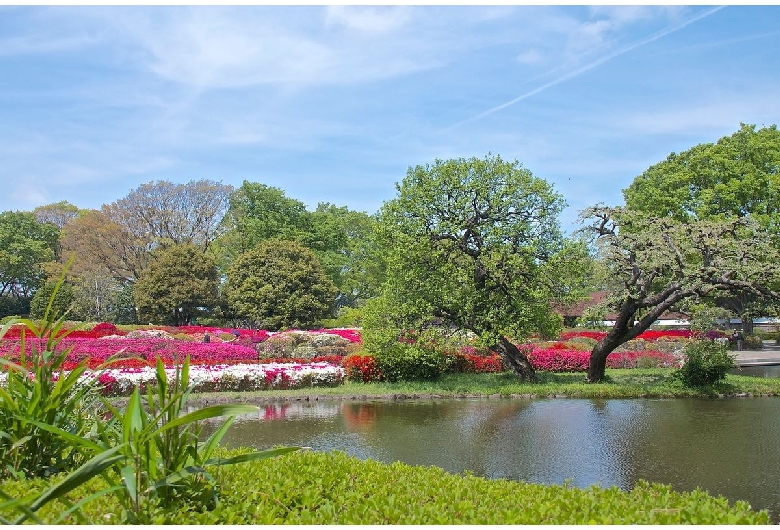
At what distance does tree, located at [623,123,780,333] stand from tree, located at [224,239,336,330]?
1767 centimetres

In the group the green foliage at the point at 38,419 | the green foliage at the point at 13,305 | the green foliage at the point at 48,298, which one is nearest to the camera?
the green foliage at the point at 38,419

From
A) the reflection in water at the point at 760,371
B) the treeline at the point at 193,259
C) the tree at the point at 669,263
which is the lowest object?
the reflection in water at the point at 760,371

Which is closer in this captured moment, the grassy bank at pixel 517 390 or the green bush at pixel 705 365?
the grassy bank at pixel 517 390

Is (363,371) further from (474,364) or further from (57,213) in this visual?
(57,213)

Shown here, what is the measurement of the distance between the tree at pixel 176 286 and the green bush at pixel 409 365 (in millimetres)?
23527

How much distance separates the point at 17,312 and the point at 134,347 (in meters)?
30.0

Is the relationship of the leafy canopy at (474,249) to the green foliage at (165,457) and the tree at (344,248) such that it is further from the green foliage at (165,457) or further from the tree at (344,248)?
the tree at (344,248)

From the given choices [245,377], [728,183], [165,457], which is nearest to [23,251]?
[245,377]

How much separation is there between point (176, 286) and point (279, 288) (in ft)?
19.7

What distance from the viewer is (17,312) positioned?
43.3m

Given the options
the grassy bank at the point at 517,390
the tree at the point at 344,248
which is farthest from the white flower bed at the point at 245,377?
the tree at the point at 344,248

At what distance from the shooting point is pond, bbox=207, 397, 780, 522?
713 cm

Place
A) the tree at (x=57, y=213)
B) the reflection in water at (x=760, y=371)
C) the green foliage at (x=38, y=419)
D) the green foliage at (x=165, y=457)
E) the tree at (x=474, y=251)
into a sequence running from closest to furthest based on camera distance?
1. the green foliage at (x=165, y=457)
2. the green foliage at (x=38, y=419)
3. the tree at (x=474, y=251)
4. the reflection in water at (x=760, y=371)
5. the tree at (x=57, y=213)

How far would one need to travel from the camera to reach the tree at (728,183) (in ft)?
94.8
